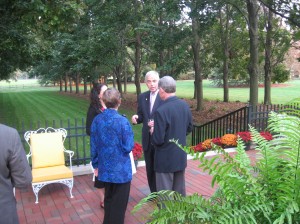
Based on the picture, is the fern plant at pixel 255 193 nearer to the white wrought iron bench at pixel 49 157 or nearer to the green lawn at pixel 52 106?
the white wrought iron bench at pixel 49 157

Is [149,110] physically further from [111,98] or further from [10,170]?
[10,170]

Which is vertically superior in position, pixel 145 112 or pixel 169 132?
pixel 145 112

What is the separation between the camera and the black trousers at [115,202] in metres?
3.57

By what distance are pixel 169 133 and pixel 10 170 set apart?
1.68 m

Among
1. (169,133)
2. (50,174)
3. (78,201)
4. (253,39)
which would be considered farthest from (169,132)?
(253,39)

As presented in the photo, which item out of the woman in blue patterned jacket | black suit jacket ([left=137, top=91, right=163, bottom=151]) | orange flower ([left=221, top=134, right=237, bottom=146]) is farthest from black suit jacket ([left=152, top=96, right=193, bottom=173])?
orange flower ([left=221, top=134, right=237, bottom=146])

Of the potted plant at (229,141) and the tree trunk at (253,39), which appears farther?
the tree trunk at (253,39)

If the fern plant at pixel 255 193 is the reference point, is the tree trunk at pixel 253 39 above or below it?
above

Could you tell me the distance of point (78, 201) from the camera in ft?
15.4

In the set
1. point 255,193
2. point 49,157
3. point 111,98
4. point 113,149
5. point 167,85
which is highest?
point 167,85

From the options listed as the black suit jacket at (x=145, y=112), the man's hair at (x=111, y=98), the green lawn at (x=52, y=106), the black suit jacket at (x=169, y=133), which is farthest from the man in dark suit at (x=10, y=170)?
the green lawn at (x=52, y=106)

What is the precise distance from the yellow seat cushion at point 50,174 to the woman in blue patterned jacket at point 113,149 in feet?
4.54

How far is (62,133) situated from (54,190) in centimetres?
95

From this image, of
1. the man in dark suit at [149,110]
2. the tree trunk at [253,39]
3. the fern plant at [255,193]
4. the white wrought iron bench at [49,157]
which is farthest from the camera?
the tree trunk at [253,39]
